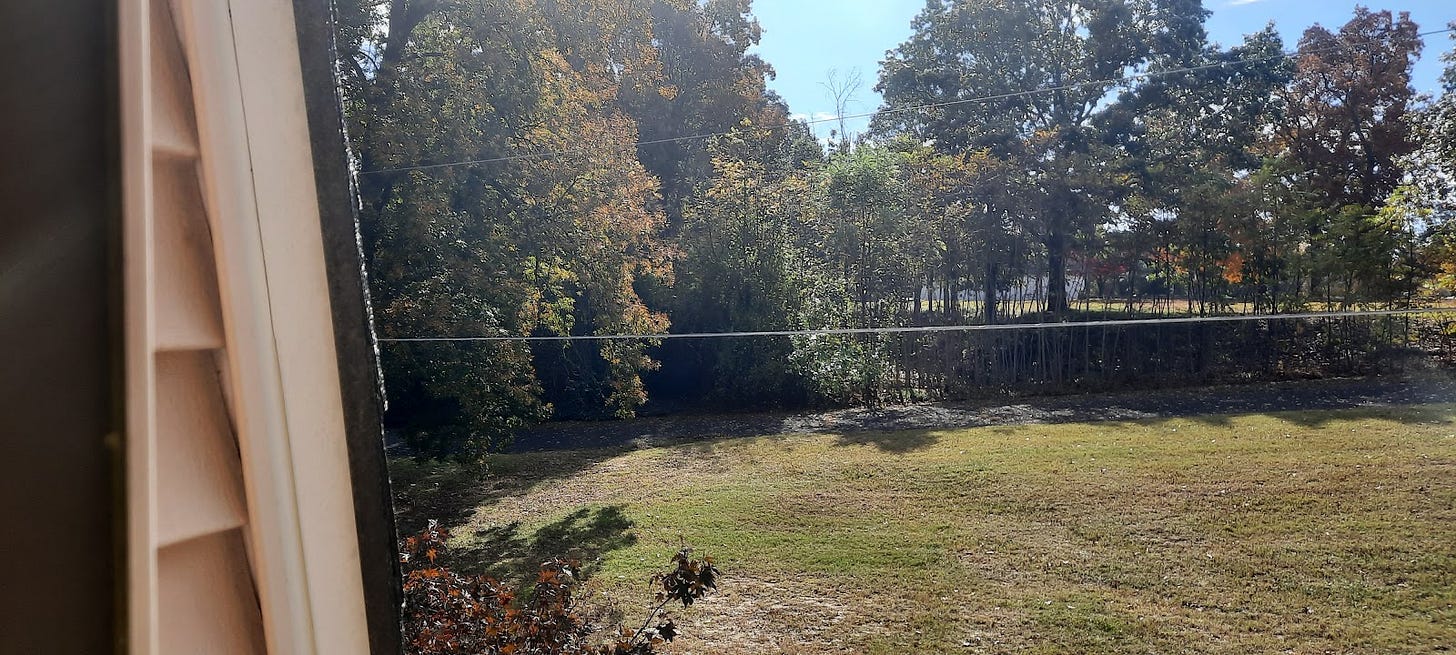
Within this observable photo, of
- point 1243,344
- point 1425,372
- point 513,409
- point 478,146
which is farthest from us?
point 1243,344

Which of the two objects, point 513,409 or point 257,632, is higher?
point 257,632

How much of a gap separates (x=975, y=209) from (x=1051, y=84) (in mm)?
1654

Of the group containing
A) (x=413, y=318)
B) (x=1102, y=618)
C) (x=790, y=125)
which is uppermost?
(x=790, y=125)

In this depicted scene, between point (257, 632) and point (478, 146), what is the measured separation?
527cm

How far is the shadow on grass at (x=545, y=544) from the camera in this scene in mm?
4270

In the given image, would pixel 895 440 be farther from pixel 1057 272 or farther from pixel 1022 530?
pixel 1057 272

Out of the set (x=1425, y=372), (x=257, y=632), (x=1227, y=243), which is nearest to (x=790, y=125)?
(x=1227, y=243)

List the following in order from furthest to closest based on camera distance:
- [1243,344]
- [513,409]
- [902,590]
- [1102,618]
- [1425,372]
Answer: [1243,344] < [1425,372] < [513,409] < [902,590] < [1102,618]

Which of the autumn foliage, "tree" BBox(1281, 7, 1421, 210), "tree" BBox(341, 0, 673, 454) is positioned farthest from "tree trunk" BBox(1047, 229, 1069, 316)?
the autumn foliage

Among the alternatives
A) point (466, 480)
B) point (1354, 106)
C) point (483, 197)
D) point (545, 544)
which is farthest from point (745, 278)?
point (1354, 106)

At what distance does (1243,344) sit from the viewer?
766 cm

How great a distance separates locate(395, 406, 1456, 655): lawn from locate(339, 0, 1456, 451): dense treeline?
1090 millimetres

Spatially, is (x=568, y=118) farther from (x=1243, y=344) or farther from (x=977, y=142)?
(x=1243, y=344)

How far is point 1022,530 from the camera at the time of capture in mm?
4359
